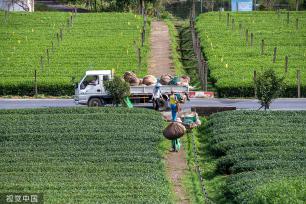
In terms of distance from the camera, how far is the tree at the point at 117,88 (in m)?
42.6

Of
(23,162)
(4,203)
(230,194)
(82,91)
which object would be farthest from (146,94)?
(4,203)

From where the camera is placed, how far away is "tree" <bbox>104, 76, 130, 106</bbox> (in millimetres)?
42625

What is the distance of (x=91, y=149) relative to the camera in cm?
3497

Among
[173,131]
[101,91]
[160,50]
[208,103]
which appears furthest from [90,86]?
[160,50]

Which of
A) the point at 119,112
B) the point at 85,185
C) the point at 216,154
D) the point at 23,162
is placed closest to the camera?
the point at 85,185

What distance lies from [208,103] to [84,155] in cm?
1506

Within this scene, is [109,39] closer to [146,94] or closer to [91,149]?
[146,94]

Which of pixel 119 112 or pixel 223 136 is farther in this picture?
pixel 119 112

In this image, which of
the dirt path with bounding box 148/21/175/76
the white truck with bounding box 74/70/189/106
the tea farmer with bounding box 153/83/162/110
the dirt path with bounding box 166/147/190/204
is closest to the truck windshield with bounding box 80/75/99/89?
the white truck with bounding box 74/70/189/106

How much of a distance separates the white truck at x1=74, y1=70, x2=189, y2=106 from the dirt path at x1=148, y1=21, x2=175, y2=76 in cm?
1248

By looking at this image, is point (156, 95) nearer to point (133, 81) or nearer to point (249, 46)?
point (133, 81)

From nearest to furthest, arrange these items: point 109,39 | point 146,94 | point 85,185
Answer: point 85,185 → point 146,94 → point 109,39

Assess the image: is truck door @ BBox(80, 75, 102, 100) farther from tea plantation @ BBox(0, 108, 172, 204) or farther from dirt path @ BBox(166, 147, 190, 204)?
dirt path @ BBox(166, 147, 190, 204)

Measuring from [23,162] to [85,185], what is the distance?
4497 mm
